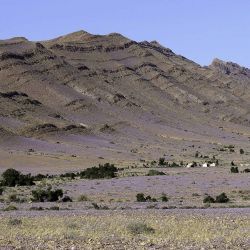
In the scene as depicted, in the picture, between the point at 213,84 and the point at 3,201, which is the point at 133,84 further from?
the point at 3,201

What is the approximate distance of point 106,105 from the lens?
133 m

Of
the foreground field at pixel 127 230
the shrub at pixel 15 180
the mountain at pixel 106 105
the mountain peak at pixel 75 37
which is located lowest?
the foreground field at pixel 127 230

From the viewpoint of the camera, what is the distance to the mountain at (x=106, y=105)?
3642 inches

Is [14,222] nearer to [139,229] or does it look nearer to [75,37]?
[139,229]

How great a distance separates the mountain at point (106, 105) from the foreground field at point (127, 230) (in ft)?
153

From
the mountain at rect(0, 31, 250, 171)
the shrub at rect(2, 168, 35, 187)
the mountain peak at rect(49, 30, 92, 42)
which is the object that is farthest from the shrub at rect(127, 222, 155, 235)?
the mountain peak at rect(49, 30, 92, 42)

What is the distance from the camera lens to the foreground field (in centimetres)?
1711

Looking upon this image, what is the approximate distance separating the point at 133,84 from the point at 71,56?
47.0 ft

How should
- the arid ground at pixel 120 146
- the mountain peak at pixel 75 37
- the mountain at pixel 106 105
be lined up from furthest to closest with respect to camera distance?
1. the mountain peak at pixel 75 37
2. the mountain at pixel 106 105
3. the arid ground at pixel 120 146

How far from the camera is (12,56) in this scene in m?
134

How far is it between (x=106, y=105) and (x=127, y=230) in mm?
112740

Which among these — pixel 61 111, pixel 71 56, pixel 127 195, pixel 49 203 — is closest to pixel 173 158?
pixel 61 111

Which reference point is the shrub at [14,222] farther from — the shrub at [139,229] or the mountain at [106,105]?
the mountain at [106,105]

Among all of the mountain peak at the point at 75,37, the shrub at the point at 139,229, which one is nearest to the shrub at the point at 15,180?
the shrub at the point at 139,229
